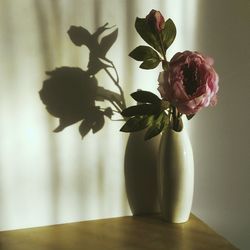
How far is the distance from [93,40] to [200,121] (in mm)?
402

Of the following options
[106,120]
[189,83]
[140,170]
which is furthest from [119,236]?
[189,83]

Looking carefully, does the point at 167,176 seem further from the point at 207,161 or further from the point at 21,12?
the point at 21,12

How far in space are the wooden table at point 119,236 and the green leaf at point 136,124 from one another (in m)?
0.27

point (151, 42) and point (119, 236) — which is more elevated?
point (151, 42)

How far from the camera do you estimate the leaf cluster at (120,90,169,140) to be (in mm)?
977

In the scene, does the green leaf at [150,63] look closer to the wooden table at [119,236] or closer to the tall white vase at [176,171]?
the tall white vase at [176,171]

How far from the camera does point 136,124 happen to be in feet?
3.20

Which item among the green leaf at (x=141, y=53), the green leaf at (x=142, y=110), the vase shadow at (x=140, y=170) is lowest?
the vase shadow at (x=140, y=170)

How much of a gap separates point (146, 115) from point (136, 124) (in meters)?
0.03

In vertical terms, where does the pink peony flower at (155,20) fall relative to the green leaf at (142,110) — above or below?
above

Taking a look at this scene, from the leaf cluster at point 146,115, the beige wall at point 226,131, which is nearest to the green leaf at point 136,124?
the leaf cluster at point 146,115

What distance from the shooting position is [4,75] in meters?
0.97

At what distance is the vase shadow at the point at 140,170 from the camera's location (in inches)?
42.2

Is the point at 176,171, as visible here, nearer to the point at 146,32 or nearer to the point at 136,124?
the point at 136,124
